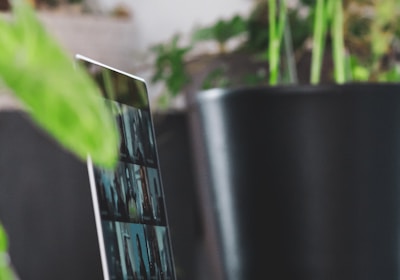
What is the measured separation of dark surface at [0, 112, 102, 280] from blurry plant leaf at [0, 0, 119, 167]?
1.32m

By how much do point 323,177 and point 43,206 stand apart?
0.98m

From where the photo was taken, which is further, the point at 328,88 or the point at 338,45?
the point at 338,45

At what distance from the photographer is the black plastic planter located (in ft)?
1.81

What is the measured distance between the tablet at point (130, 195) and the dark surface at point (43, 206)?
105 cm

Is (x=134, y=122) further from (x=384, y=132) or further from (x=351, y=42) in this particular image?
(x=351, y=42)

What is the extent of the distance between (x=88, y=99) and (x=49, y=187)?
1363 millimetres

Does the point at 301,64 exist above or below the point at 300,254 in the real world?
above

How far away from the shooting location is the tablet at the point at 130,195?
0.30 m

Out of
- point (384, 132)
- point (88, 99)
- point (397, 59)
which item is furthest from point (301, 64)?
point (88, 99)

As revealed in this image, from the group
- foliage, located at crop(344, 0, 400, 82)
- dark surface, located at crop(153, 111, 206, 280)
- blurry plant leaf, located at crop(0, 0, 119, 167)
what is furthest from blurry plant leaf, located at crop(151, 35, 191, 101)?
blurry plant leaf, located at crop(0, 0, 119, 167)

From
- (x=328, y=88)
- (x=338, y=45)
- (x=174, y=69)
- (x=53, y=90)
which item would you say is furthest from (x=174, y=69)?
(x=53, y=90)

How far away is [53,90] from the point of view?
0.11 metres

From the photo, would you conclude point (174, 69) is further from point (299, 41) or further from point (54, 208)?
point (54, 208)

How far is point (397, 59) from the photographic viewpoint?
1211mm
